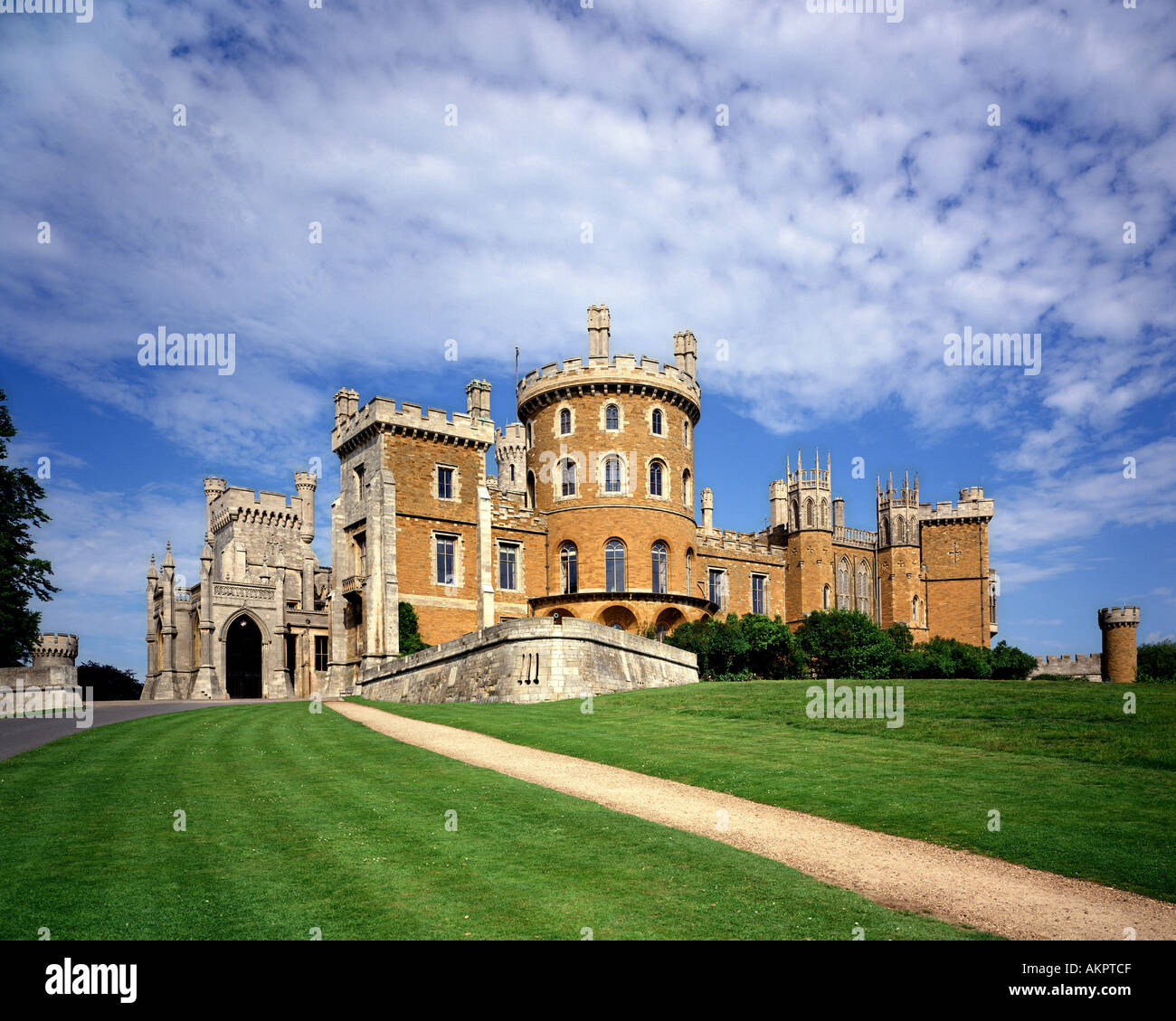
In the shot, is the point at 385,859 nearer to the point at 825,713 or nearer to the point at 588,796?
the point at 588,796

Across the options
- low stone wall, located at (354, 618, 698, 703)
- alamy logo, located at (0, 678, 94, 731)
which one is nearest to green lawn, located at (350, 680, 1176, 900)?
low stone wall, located at (354, 618, 698, 703)

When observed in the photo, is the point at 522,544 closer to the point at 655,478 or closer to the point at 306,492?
the point at 655,478

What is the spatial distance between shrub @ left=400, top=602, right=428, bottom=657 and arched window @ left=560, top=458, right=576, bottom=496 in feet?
34.4

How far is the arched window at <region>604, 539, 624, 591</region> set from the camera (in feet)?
142

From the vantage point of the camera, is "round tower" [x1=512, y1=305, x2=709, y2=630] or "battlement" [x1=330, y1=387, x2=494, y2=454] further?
"round tower" [x1=512, y1=305, x2=709, y2=630]

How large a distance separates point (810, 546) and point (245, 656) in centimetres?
3806

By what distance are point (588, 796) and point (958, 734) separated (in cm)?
925

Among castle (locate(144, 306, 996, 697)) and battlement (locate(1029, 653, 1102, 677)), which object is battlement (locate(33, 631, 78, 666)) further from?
battlement (locate(1029, 653, 1102, 677))

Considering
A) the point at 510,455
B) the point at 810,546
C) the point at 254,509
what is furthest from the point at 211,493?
the point at 810,546

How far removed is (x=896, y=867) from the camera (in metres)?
9.98

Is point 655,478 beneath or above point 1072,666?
above

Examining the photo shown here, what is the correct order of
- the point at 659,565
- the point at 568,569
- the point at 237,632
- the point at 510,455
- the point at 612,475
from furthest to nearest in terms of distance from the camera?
the point at 510,455
the point at 237,632
the point at 659,565
the point at 568,569
the point at 612,475
